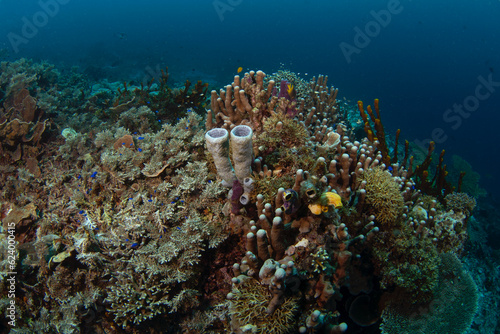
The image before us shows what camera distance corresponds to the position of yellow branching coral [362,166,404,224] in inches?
132

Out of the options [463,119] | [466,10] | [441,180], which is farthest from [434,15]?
[441,180]

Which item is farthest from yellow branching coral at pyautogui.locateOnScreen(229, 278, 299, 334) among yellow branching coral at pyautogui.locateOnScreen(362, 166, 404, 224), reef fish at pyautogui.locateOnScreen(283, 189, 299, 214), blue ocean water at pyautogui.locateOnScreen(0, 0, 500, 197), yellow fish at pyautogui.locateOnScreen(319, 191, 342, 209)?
blue ocean water at pyautogui.locateOnScreen(0, 0, 500, 197)

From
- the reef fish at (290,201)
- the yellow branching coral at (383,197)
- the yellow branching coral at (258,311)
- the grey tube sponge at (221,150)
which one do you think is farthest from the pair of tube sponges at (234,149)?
the yellow branching coral at (383,197)

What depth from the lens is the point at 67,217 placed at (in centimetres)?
374

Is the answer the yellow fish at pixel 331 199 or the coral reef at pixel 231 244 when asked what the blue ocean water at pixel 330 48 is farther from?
the yellow fish at pixel 331 199

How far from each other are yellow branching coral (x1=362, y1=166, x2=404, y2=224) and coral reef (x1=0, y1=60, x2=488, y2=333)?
0.02 m

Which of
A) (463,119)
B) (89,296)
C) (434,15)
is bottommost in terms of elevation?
(463,119)

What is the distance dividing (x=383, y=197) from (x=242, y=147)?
2309 millimetres

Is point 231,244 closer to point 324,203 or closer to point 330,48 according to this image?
point 324,203

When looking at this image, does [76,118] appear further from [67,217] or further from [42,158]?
[67,217]

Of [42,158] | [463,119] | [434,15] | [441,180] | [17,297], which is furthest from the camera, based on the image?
[434,15]

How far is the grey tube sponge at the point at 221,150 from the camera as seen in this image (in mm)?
2770

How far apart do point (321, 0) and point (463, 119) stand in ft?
415

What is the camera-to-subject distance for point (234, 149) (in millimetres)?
2832
